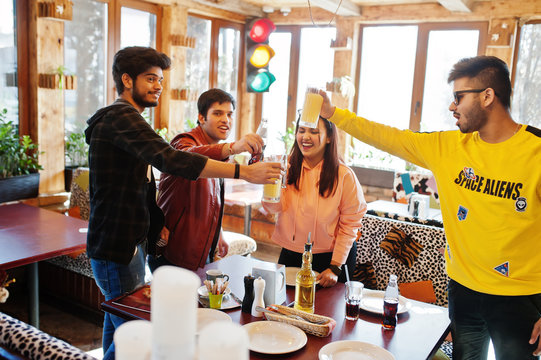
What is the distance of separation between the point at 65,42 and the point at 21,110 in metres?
0.81

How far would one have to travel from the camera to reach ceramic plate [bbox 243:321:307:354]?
4.92 feet

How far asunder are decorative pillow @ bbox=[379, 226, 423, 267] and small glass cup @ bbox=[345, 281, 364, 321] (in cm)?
103

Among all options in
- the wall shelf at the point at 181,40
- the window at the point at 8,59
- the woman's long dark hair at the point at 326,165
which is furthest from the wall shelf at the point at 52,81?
the woman's long dark hair at the point at 326,165

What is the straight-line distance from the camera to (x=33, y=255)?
2506mm

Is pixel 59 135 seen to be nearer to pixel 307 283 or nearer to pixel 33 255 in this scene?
pixel 33 255

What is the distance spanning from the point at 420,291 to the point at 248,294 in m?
1.29

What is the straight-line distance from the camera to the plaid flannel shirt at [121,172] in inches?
70.1

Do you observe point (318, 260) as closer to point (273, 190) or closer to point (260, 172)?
point (273, 190)

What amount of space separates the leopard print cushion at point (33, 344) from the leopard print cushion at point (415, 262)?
1979 mm

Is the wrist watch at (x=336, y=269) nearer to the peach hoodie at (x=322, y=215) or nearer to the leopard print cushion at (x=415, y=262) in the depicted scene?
the peach hoodie at (x=322, y=215)

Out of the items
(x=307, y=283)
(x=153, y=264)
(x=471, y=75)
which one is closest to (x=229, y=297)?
(x=307, y=283)

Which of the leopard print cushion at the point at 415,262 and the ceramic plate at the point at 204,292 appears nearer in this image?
Result: the ceramic plate at the point at 204,292

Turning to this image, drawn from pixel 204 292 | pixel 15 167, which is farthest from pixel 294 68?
pixel 204 292

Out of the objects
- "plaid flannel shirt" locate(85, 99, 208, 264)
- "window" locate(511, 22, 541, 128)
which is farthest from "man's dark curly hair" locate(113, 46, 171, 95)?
"window" locate(511, 22, 541, 128)
